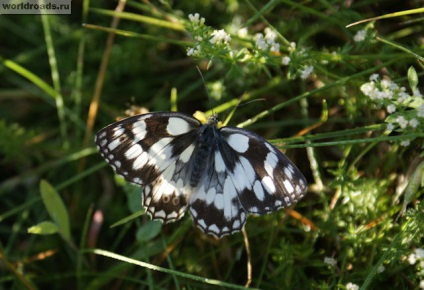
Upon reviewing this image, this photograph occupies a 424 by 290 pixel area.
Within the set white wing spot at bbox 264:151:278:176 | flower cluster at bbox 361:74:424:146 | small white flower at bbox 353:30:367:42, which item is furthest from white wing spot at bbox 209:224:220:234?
small white flower at bbox 353:30:367:42

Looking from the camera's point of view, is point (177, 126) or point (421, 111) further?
point (177, 126)

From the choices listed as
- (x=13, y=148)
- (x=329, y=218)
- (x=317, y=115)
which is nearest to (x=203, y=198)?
(x=329, y=218)

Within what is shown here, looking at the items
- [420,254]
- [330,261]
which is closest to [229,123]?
→ [330,261]

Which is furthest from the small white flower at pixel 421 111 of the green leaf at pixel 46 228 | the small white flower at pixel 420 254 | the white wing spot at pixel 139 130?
the green leaf at pixel 46 228

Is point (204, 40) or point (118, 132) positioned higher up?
point (204, 40)

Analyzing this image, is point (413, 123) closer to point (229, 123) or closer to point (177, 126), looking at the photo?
point (177, 126)

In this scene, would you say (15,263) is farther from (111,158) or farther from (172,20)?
(172,20)

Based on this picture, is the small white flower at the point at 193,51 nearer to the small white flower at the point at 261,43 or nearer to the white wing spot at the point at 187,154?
the small white flower at the point at 261,43
